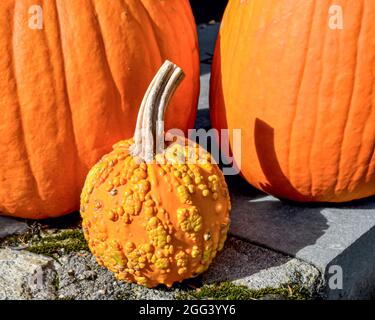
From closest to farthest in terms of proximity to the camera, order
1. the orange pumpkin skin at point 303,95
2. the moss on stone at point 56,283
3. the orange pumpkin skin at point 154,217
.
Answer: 1. the orange pumpkin skin at point 154,217
2. the moss on stone at point 56,283
3. the orange pumpkin skin at point 303,95

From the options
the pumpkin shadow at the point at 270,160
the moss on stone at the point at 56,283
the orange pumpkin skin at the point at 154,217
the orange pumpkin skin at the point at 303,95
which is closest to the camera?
the orange pumpkin skin at the point at 154,217

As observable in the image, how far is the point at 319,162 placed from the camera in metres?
2.26

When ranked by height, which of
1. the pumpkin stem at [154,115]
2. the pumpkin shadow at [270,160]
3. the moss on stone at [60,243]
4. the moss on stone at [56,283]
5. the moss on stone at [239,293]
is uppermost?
the pumpkin stem at [154,115]

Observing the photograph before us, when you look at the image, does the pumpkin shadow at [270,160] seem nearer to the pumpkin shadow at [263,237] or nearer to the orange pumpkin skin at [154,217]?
the pumpkin shadow at [263,237]

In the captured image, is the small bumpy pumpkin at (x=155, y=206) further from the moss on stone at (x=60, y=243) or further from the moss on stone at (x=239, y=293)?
the moss on stone at (x=60, y=243)

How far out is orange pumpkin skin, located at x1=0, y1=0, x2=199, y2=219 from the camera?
6.79ft

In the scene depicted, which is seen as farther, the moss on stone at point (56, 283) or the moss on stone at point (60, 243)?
the moss on stone at point (60, 243)

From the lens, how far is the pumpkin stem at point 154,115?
1.97m

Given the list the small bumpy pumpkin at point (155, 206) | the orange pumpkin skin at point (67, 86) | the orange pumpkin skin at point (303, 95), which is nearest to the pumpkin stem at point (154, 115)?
the small bumpy pumpkin at point (155, 206)

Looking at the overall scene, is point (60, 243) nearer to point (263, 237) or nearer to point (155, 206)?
point (155, 206)

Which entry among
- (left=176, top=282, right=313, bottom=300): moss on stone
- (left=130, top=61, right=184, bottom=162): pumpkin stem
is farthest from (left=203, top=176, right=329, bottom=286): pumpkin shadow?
(left=130, top=61, right=184, bottom=162): pumpkin stem

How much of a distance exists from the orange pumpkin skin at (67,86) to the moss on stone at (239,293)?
571 millimetres

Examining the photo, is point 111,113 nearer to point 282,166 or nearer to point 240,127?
point 240,127

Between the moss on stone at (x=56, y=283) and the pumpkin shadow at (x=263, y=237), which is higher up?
the pumpkin shadow at (x=263, y=237)
